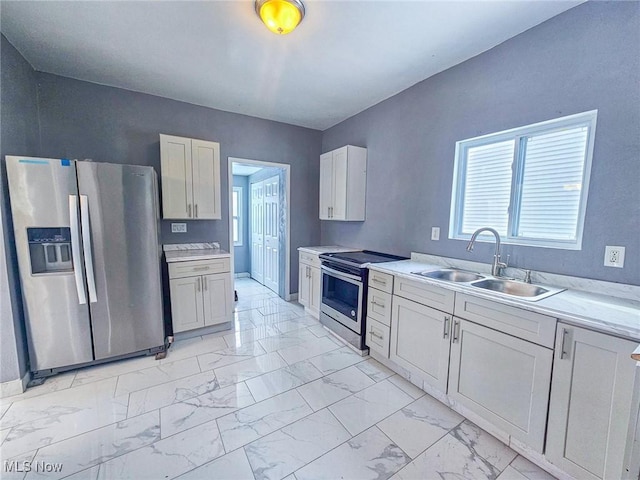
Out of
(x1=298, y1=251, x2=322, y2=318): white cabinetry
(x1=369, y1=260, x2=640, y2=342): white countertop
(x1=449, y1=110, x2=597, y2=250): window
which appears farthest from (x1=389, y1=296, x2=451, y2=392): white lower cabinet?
(x1=298, y1=251, x2=322, y2=318): white cabinetry

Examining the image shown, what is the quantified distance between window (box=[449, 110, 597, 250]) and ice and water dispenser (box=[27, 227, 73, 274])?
3.32 metres

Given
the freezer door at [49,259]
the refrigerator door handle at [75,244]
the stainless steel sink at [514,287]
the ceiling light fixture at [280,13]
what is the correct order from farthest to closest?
the refrigerator door handle at [75,244] < the freezer door at [49,259] < the stainless steel sink at [514,287] < the ceiling light fixture at [280,13]

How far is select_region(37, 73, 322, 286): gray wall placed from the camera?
2600mm

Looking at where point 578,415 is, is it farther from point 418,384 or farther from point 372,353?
point 372,353

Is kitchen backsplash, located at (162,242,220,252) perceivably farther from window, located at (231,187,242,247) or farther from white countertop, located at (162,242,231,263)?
window, located at (231,187,242,247)

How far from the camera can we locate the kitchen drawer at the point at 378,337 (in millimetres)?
2320

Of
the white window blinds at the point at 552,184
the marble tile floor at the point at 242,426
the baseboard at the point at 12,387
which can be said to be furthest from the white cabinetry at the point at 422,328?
the baseboard at the point at 12,387

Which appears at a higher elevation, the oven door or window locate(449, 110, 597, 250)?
window locate(449, 110, 597, 250)

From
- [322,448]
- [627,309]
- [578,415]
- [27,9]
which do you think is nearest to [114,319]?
[322,448]

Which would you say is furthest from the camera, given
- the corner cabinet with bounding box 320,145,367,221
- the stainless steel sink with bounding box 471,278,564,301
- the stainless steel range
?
the corner cabinet with bounding box 320,145,367,221

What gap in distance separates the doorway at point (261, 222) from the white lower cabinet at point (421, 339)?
2081 millimetres

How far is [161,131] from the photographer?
3.05 m

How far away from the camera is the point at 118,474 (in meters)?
1.36

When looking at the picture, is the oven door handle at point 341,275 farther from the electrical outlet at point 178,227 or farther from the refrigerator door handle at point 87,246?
the refrigerator door handle at point 87,246
